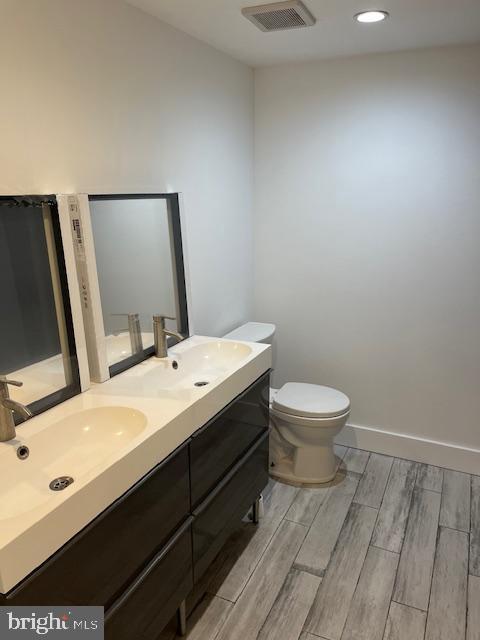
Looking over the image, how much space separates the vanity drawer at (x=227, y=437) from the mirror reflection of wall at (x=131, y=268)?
0.49m

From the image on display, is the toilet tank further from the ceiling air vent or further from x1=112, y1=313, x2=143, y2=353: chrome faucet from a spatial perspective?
the ceiling air vent

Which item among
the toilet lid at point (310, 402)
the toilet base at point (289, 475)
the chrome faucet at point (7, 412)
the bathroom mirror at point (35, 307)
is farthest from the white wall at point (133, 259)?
the toilet base at point (289, 475)

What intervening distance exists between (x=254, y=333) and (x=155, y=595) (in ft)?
5.38

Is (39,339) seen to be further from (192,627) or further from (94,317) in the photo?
(192,627)

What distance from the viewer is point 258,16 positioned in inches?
80.2

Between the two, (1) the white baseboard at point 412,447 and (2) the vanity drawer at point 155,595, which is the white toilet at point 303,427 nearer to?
(1) the white baseboard at point 412,447

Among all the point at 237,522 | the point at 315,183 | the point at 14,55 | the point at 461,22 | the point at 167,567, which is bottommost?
the point at 237,522

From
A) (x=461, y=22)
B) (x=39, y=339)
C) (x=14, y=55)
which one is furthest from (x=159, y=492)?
(x=461, y=22)

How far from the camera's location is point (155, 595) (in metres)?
1.62

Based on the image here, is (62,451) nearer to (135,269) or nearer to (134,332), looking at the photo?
(134,332)

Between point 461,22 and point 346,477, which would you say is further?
point 346,477

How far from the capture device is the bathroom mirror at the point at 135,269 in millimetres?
1978

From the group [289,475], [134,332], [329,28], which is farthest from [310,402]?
[329,28]

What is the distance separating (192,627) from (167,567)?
1.46 ft
